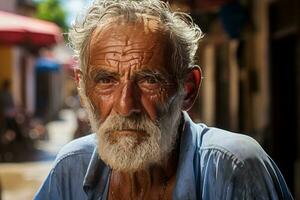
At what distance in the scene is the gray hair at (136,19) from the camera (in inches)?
80.9

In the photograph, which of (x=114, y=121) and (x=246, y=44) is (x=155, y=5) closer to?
(x=114, y=121)

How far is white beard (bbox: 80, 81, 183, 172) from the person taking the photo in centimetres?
199

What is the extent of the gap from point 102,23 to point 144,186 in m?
0.53

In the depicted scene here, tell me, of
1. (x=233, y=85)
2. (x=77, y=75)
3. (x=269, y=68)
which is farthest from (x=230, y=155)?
(x=233, y=85)

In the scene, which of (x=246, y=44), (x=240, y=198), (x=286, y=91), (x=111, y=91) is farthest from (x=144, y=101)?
(x=246, y=44)

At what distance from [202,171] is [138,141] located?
0.69 ft

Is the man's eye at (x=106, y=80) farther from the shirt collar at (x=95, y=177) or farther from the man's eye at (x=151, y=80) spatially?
the shirt collar at (x=95, y=177)

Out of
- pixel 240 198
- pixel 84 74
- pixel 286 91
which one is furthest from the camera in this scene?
pixel 286 91

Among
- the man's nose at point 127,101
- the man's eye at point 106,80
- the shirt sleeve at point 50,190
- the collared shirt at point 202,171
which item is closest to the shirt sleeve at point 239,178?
the collared shirt at point 202,171

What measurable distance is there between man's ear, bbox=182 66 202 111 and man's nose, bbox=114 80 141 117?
22cm

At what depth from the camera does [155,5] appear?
209 cm

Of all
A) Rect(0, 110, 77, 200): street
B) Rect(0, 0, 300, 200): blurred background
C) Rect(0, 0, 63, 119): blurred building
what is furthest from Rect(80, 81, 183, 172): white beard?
Rect(0, 0, 63, 119): blurred building

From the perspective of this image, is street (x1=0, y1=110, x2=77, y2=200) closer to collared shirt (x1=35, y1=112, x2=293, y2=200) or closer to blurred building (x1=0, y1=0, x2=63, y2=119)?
blurred building (x1=0, y1=0, x2=63, y2=119)

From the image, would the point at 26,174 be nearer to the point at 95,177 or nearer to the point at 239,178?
the point at 95,177
